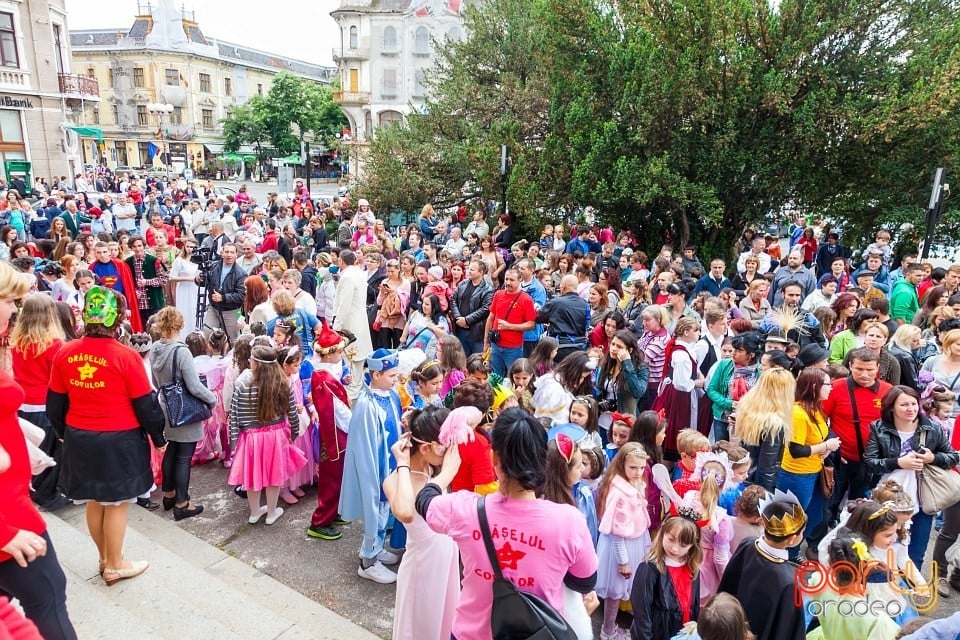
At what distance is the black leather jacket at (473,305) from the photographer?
818 cm

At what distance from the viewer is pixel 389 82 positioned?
174 feet

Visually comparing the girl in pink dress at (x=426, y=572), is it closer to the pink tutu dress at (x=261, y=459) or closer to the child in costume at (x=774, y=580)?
the child in costume at (x=774, y=580)

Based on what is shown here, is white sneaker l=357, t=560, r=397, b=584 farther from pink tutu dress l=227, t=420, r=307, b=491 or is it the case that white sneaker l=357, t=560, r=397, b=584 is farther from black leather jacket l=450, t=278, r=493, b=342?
black leather jacket l=450, t=278, r=493, b=342

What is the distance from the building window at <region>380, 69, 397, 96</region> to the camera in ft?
173

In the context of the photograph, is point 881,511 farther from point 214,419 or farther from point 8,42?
point 8,42

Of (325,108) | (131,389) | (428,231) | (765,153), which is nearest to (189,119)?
(325,108)

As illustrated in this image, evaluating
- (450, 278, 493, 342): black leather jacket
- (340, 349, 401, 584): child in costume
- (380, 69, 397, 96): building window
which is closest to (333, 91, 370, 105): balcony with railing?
(380, 69, 397, 96): building window

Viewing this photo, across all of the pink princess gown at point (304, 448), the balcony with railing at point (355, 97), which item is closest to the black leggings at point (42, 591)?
the pink princess gown at point (304, 448)

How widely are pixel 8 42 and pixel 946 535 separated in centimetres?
3778

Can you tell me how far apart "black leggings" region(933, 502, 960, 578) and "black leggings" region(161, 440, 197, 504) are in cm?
574

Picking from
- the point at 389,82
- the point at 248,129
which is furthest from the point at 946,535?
the point at 248,129

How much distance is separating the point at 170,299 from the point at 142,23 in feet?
227

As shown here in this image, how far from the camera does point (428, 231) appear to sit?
14.7 metres

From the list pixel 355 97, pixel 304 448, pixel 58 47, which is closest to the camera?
pixel 304 448
